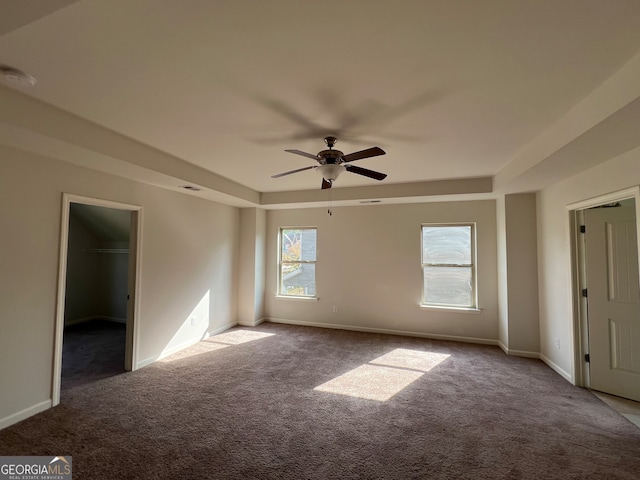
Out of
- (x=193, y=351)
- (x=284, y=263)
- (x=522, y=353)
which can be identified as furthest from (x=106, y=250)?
(x=522, y=353)

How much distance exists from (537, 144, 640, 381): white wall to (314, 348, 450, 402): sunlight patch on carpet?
1364 mm

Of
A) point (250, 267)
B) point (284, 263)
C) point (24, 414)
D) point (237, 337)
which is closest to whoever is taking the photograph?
point (24, 414)

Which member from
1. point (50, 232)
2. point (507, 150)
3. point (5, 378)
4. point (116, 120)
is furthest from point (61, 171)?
point (507, 150)

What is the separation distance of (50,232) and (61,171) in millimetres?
626

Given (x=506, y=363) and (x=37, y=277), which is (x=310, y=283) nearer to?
(x=506, y=363)

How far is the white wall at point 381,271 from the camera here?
4.64 meters

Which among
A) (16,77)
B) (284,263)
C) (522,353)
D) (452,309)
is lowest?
(522,353)

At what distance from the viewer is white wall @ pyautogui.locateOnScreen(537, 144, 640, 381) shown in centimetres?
279

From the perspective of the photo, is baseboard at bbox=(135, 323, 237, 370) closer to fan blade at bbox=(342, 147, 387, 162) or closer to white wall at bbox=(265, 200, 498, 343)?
white wall at bbox=(265, 200, 498, 343)

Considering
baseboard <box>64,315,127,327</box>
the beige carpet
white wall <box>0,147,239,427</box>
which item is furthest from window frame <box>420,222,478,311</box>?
baseboard <box>64,315,127,327</box>

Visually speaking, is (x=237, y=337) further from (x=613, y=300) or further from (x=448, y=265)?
(x=613, y=300)

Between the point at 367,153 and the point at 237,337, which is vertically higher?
the point at 367,153

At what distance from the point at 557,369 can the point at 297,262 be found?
4380 millimetres

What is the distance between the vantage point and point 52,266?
2.70 metres
